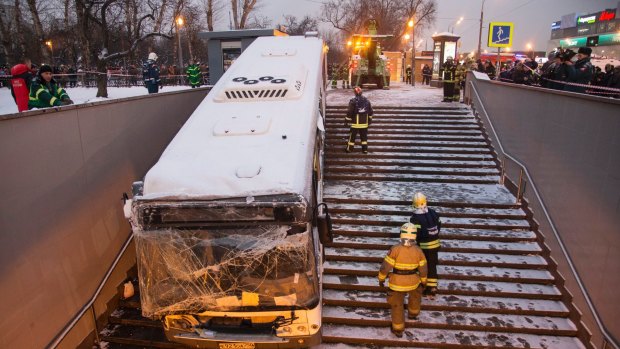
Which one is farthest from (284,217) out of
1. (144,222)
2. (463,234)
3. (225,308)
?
(463,234)

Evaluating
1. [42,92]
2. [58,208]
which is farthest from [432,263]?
[42,92]

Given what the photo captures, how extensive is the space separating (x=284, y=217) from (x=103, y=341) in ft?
14.5

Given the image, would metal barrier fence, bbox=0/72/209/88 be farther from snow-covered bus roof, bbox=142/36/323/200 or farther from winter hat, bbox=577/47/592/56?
winter hat, bbox=577/47/592/56

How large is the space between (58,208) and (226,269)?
308 centimetres

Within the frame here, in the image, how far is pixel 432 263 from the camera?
22.9ft

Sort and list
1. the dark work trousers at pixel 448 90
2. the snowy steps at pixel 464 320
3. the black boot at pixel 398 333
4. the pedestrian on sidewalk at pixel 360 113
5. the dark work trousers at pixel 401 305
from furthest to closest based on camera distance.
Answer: the dark work trousers at pixel 448 90 → the pedestrian on sidewalk at pixel 360 113 → the snowy steps at pixel 464 320 → the black boot at pixel 398 333 → the dark work trousers at pixel 401 305

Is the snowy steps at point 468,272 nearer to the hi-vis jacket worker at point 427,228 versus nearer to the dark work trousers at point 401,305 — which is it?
the hi-vis jacket worker at point 427,228

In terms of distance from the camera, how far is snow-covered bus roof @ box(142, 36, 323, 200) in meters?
4.88

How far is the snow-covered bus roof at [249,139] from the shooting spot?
16.0 ft

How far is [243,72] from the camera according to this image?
26.7 ft

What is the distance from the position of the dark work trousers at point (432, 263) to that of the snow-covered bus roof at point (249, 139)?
8.96 feet

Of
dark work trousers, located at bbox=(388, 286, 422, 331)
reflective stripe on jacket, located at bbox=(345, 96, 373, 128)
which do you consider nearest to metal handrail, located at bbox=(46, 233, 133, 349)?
dark work trousers, located at bbox=(388, 286, 422, 331)

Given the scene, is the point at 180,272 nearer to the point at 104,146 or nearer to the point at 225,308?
the point at 225,308

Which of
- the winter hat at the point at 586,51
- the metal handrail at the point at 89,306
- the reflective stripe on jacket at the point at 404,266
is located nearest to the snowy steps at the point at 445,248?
the reflective stripe on jacket at the point at 404,266
